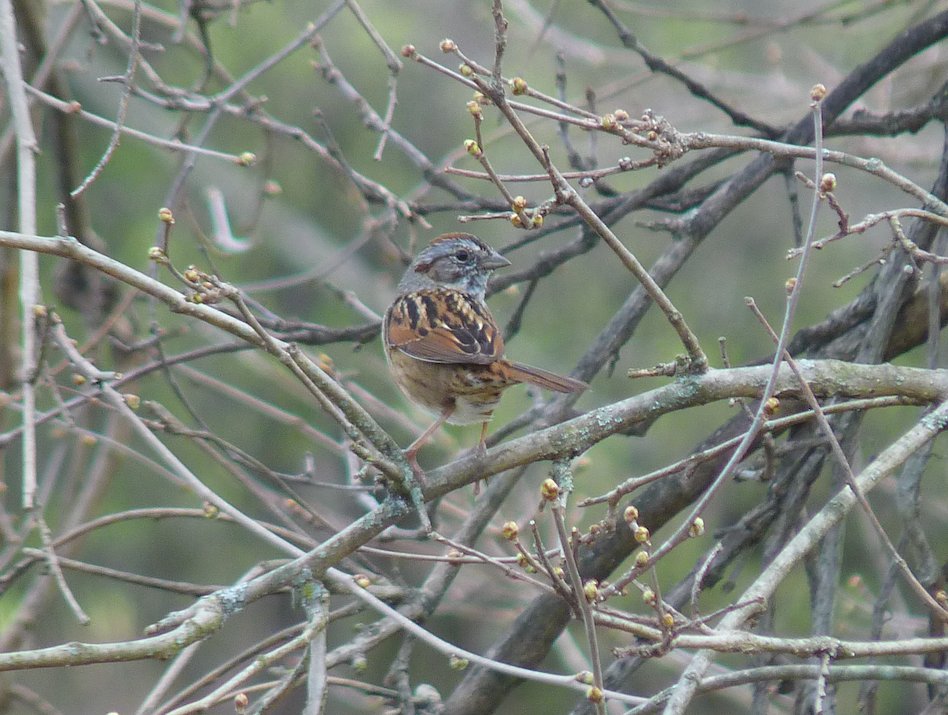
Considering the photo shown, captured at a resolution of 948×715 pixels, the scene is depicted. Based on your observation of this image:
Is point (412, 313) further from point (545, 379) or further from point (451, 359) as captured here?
point (545, 379)

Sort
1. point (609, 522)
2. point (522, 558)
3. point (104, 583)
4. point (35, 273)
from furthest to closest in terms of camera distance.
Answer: point (104, 583), point (35, 273), point (609, 522), point (522, 558)

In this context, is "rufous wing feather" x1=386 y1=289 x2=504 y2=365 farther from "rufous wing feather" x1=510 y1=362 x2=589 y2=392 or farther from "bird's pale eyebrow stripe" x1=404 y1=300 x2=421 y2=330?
"rufous wing feather" x1=510 y1=362 x2=589 y2=392

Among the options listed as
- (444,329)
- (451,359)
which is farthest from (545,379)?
(444,329)

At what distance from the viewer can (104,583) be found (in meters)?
8.58

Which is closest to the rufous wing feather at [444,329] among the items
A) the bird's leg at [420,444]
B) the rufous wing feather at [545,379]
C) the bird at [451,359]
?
the bird at [451,359]

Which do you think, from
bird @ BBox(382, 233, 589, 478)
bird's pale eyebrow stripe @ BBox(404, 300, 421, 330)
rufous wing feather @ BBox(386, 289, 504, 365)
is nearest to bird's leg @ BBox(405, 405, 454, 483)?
bird @ BBox(382, 233, 589, 478)

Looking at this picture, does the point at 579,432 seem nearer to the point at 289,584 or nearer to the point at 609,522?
the point at 609,522

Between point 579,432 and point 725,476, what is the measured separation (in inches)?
27.8

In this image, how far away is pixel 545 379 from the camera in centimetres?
298

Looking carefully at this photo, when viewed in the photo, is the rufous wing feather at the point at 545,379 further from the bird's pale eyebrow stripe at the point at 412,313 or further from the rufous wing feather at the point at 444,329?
the bird's pale eyebrow stripe at the point at 412,313

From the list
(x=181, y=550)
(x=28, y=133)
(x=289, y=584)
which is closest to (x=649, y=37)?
(x=181, y=550)

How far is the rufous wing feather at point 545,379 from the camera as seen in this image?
113 inches

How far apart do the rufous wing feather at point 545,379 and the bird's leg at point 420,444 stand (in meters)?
0.35

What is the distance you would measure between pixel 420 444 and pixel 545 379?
1.66ft
